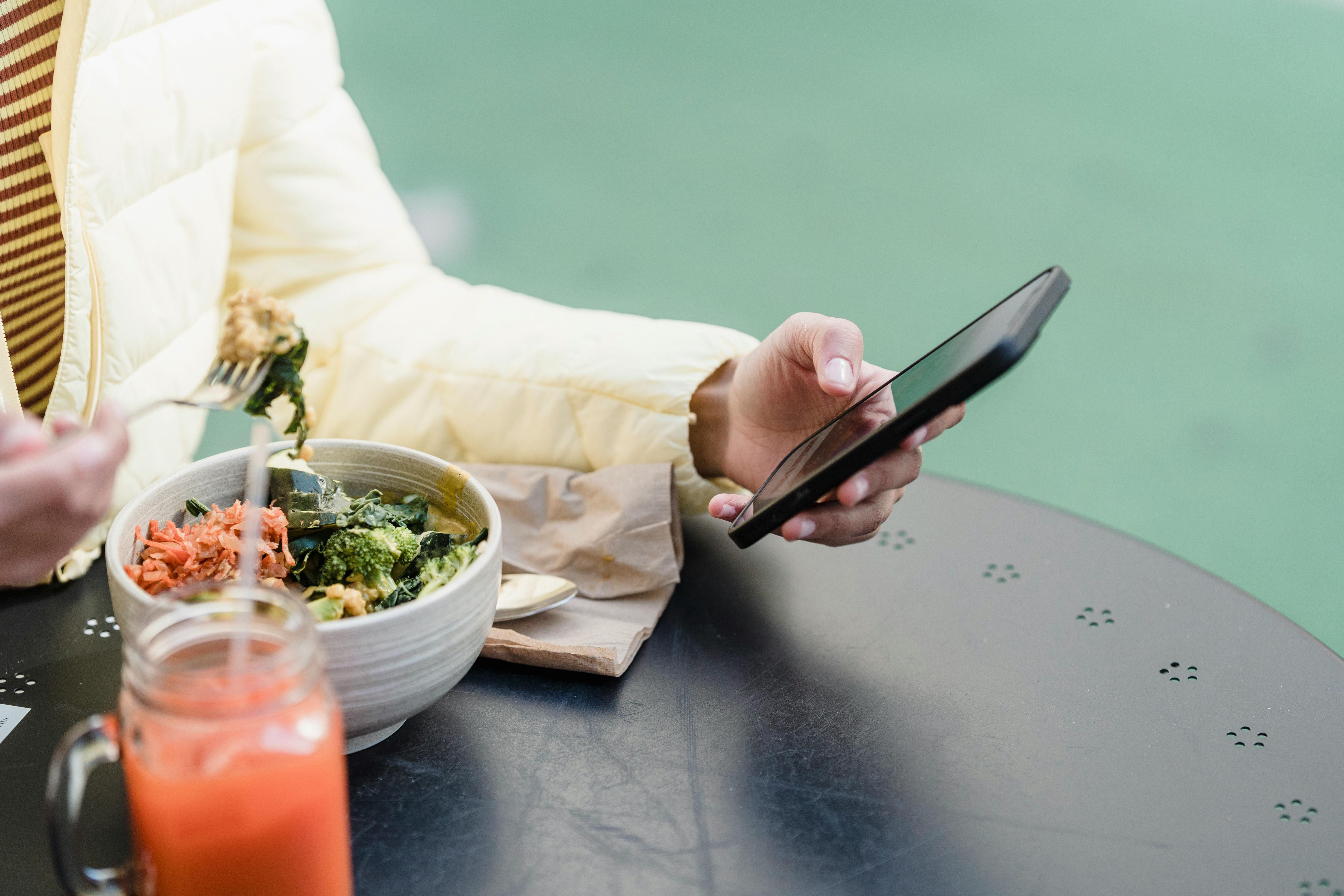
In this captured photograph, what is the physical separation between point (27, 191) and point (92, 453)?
53 cm

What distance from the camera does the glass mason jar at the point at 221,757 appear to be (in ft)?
1.56

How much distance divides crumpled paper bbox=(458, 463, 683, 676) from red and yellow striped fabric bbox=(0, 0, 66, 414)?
0.40 metres

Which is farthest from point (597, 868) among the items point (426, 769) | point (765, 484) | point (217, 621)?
point (765, 484)

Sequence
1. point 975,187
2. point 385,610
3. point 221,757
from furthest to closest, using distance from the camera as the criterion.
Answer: point 975,187 < point 385,610 < point 221,757

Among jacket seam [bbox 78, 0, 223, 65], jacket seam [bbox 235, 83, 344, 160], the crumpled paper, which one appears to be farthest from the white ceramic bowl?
jacket seam [bbox 235, 83, 344, 160]

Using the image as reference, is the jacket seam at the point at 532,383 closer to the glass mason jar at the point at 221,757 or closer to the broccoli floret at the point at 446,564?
the broccoli floret at the point at 446,564

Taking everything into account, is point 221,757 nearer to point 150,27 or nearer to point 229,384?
point 229,384

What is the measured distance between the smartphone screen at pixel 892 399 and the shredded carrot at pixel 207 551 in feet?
1.07

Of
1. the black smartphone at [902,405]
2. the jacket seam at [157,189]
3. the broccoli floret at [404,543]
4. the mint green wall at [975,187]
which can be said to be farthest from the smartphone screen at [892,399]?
the mint green wall at [975,187]

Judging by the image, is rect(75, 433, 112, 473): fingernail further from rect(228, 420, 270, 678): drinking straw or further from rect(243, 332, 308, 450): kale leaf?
rect(243, 332, 308, 450): kale leaf

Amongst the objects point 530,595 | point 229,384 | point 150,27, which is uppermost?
point 150,27

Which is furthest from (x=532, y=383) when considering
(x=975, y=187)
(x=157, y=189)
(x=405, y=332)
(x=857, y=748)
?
(x=975, y=187)

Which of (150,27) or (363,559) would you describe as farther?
(150,27)

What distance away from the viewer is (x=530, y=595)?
0.87 m
